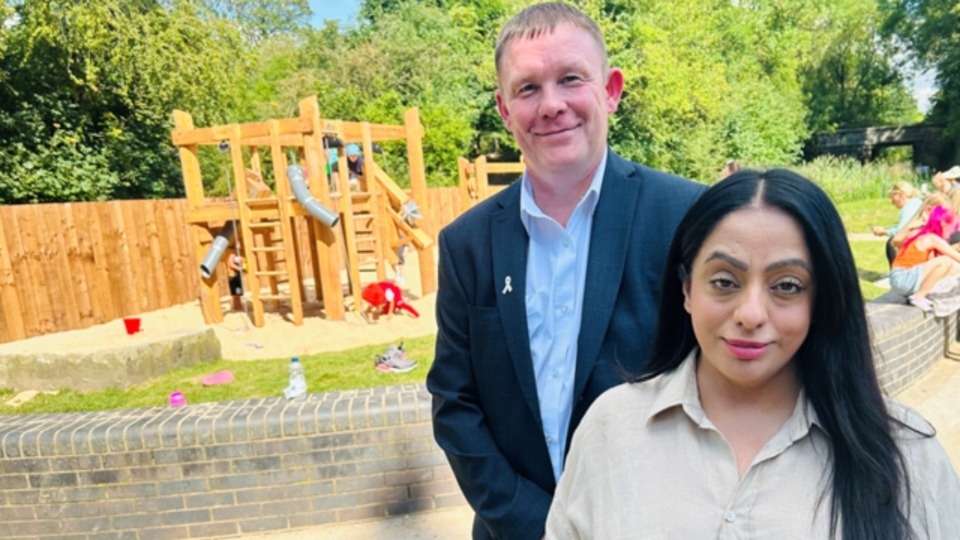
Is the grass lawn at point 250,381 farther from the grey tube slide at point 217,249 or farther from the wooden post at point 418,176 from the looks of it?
the wooden post at point 418,176

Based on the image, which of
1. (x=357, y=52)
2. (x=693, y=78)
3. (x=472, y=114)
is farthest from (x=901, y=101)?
(x=357, y=52)

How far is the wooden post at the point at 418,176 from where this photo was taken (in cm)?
948

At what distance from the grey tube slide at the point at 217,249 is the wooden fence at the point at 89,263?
0.99 meters

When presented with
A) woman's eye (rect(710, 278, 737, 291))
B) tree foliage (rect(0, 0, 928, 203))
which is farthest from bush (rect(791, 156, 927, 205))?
woman's eye (rect(710, 278, 737, 291))

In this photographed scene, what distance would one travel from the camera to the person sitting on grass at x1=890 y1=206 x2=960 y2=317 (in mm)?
5605

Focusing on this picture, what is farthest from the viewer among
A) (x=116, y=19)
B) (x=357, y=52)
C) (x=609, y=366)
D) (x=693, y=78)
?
(x=693, y=78)

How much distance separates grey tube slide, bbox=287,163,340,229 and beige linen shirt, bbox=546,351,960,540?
649 cm

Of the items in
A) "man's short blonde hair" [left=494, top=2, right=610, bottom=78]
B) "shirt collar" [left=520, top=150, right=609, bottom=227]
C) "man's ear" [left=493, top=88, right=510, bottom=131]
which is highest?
"man's short blonde hair" [left=494, top=2, right=610, bottom=78]

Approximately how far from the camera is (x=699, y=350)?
52.1 inches

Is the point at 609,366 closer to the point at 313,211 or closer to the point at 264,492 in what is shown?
the point at 264,492

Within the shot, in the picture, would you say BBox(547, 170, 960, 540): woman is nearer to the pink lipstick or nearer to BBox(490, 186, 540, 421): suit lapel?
the pink lipstick

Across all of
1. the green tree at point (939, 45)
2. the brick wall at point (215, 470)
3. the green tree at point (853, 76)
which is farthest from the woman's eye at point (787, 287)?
the green tree at point (853, 76)

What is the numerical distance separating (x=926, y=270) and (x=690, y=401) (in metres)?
5.72

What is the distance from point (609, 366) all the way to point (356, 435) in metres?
2.40
